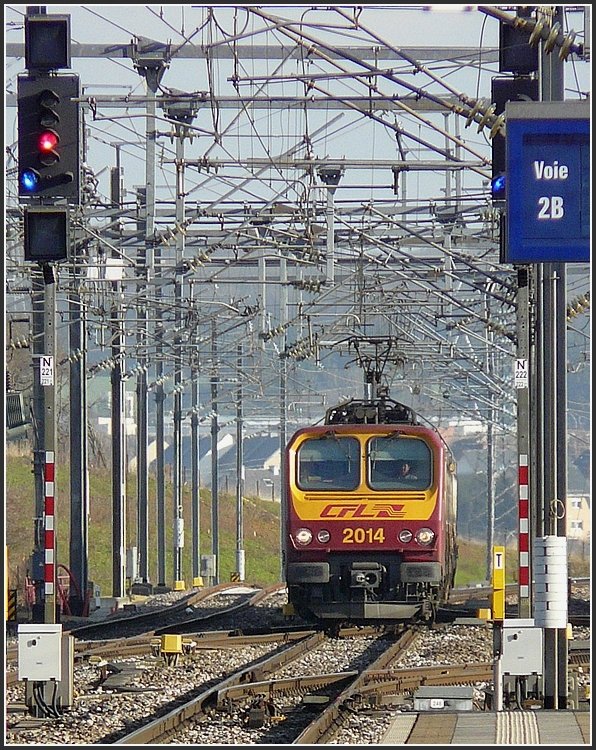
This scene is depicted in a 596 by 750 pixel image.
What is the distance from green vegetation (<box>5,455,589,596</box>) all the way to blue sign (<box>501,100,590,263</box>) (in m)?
36.0

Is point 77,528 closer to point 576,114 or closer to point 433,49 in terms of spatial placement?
point 433,49

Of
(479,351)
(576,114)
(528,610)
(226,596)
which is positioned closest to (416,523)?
(528,610)

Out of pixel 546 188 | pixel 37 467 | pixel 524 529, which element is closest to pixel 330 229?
pixel 37 467

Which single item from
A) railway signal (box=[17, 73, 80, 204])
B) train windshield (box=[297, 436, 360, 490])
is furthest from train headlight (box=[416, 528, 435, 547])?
railway signal (box=[17, 73, 80, 204])

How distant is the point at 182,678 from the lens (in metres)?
16.3

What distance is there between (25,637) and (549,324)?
183 inches

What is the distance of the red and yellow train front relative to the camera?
20.1 m

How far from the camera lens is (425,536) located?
20125mm

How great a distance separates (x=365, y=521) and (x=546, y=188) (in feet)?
27.9

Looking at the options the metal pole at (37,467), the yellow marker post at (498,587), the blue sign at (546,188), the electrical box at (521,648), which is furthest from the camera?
the metal pole at (37,467)

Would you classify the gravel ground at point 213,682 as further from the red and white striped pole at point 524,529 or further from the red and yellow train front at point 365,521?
the red and white striped pole at point 524,529

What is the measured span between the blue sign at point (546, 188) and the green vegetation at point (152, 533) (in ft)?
118

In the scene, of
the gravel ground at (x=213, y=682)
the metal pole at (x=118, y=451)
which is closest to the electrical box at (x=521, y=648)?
the gravel ground at (x=213, y=682)

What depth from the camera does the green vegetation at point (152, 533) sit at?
5278cm
